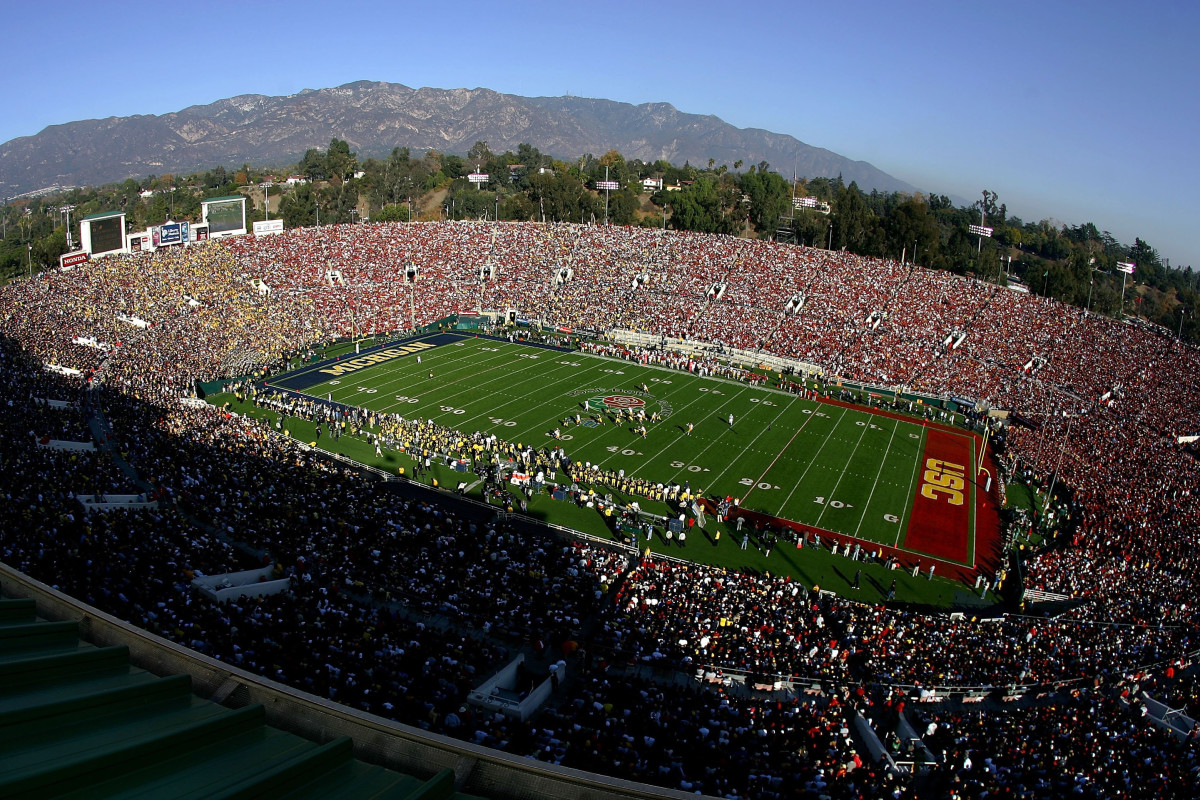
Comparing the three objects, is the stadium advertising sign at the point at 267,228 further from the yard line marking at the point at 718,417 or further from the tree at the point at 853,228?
the tree at the point at 853,228

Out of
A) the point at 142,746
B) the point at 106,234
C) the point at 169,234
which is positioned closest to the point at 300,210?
the point at 169,234

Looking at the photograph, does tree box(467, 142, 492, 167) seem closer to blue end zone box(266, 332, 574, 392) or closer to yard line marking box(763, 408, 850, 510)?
blue end zone box(266, 332, 574, 392)

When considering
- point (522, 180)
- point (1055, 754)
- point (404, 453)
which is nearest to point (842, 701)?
point (1055, 754)

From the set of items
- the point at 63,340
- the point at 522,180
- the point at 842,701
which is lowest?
the point at 842,701

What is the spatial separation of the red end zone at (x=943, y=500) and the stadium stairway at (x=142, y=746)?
74.9 ft

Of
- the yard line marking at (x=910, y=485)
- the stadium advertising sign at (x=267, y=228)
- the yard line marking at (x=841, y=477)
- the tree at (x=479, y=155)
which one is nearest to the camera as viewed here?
the yard line marking at (x=910, y=485)

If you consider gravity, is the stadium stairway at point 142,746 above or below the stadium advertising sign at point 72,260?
below

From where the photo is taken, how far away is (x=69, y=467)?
20766 mm

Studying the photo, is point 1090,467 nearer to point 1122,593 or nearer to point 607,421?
point 1122,593

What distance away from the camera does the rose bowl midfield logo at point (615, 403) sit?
3603 cm

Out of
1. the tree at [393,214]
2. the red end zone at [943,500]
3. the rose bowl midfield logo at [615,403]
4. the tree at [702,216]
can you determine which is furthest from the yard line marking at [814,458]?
the tree at [393,214]

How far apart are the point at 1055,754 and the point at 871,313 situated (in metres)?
38.5

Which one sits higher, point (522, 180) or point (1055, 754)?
point (522, 180)

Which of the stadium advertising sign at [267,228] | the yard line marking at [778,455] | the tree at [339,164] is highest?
the tree at [339,164]
